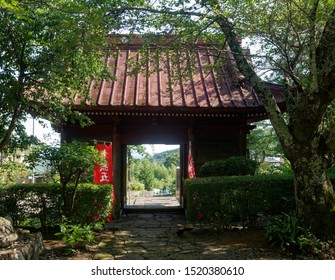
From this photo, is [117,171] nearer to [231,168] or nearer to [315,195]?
[231,168]

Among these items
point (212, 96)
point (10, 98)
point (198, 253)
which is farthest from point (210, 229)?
point (10, 98)

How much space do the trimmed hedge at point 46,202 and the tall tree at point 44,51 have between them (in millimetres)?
1478

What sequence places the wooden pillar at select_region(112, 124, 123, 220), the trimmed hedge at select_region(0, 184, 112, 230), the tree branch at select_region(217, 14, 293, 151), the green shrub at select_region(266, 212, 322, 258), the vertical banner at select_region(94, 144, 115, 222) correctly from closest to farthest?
1. the green shrub at select_region(266, 212, 322, 258)
2. the tree branch at select_region(217, 14, 293, 151)
3. the trimmed hedge at select_region(0, 184, 112, 230)
4. the vertical banner at select_region(94, 144, 115, 222)
5. the wooden pillar at select_region(112, 124, 123, 220)

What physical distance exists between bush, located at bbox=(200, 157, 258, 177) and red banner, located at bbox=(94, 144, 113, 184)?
8.03 ft

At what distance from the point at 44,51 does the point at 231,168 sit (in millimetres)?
5212

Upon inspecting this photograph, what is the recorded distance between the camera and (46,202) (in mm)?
6910

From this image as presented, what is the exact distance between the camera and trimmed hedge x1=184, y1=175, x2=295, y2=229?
6645mm

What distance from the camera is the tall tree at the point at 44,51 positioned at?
5.01 meters

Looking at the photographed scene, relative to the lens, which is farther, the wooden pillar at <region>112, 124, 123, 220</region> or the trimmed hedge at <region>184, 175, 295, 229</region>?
the wooden pillar at <region>112, 124, 123, 220</region>

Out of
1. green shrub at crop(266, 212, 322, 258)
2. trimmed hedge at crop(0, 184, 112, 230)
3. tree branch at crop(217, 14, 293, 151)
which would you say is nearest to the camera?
green shrub at crop(266, 212, 322, 258)

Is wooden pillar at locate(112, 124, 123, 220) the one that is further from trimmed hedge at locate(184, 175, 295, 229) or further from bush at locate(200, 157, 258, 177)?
trimmed hedge at locate(184, 175, 295, 229)

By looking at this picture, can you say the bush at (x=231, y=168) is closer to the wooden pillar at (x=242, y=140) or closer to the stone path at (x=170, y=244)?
the wooden pillar at (x=242, y=140)

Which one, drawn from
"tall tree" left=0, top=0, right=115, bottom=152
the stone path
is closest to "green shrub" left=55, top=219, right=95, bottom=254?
the stone path

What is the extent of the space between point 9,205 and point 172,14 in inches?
205
